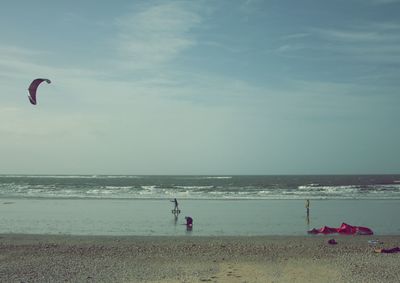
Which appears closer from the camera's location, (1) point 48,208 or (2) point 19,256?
(2) point 19,256

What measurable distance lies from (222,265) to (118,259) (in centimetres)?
305

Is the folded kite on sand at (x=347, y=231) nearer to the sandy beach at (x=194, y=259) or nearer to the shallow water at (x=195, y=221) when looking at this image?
the shallow water at (x=195, y=221)

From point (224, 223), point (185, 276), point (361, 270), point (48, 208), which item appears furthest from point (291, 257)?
point (48, 208)

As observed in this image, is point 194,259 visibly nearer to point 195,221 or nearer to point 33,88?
point 33,88

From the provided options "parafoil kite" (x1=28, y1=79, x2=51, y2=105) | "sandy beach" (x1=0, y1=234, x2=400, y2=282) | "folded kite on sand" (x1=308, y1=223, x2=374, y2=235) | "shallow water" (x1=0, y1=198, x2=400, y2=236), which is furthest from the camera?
"shallow water" (x1=0, y1=198, x2=400, y2=236)

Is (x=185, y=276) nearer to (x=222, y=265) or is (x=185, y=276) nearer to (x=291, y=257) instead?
(x=222, y=265)

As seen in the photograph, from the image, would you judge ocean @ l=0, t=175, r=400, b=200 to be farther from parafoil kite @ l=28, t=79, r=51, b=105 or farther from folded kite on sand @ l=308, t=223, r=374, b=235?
parafoil kite @ l=28, t=79, r=51, b=105

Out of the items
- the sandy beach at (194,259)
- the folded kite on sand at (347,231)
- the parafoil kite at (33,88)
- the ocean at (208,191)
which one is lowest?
the sandy beach at (194,259)

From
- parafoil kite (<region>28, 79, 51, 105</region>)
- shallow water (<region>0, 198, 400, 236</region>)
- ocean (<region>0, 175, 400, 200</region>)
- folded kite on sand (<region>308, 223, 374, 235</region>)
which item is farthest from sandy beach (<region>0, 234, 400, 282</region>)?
ocean (<region>0, 175, 400, 200</region>)

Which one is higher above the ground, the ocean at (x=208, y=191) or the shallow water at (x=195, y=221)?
the ocean at (x=208, y=191)

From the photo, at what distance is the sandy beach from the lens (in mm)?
10859

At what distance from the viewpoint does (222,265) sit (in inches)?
480

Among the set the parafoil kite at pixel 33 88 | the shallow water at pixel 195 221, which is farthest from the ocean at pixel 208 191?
the parafoil kite at pixel 33 88

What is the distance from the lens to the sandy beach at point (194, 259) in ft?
35.6
